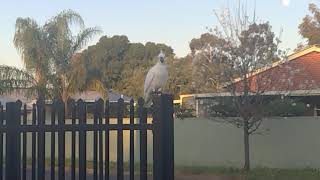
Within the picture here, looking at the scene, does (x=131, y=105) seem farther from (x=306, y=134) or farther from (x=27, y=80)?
(x=27, y=80)

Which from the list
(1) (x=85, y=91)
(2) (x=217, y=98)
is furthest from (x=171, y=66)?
(2) (x=217, y=98)

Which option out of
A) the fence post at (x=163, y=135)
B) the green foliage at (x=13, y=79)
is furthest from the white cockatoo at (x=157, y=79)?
the green foliage at (x=13, y=79)

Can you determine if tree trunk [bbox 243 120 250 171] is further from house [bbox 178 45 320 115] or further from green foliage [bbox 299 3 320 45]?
green foliage [bbox 299 3 320 45]

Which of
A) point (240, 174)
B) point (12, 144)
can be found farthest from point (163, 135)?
point (240, 174)

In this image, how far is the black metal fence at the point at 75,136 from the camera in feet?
19.6

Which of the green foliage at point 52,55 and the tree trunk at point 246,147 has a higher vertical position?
the green foliage at point 52,55

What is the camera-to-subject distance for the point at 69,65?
27.3m

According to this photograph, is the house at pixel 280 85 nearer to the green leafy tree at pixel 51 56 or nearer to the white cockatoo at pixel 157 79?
the green leafy tree at pixel 51 56

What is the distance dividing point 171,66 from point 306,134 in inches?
1096

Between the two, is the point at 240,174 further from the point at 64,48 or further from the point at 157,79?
the point at 64,48

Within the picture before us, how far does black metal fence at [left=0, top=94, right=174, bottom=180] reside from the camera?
5.97 m

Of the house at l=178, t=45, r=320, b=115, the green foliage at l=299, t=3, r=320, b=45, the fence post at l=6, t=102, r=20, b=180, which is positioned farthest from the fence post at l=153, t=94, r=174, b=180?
the green foliage at l=299, t=3, r=320, b=45

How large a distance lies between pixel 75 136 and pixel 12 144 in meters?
0.69

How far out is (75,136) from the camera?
632cm
